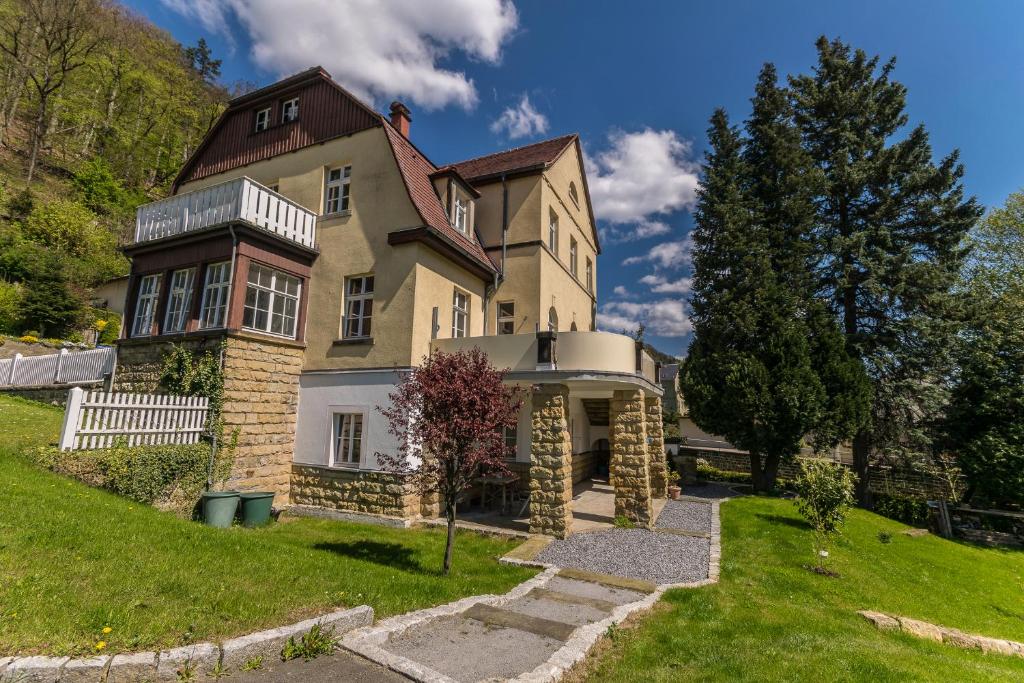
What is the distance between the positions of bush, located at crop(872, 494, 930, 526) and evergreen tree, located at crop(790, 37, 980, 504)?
2.36 feet

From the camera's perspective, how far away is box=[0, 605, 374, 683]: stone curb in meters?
3.36

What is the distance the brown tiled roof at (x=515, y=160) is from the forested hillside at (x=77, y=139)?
79.3ft

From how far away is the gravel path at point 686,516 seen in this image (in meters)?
12.2

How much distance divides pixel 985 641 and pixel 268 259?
17333 mm

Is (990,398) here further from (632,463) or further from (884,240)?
(632,463)

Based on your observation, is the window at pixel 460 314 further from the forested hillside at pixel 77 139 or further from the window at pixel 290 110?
the forested hillside at pixel 77 139

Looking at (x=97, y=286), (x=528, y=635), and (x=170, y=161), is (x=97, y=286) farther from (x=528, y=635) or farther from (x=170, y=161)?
(x=528, y=635)

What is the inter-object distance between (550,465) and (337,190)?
10.7 meters

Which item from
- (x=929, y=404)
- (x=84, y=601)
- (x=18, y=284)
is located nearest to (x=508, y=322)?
(x=84, y=601)

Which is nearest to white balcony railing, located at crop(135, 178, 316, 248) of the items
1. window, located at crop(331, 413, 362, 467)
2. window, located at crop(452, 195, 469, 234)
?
window, located at crop(452, 195, 469, 234)

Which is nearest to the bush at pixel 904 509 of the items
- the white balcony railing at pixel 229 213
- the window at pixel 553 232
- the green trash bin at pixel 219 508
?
the window at pixel 553 232

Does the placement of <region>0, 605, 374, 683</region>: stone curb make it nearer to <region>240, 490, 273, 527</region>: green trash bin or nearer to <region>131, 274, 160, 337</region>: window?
<region>240, 490, 273, 527</region>: green trash bin

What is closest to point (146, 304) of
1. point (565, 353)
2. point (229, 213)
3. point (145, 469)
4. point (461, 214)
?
point (229, 213)

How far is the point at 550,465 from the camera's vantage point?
10773 mm
